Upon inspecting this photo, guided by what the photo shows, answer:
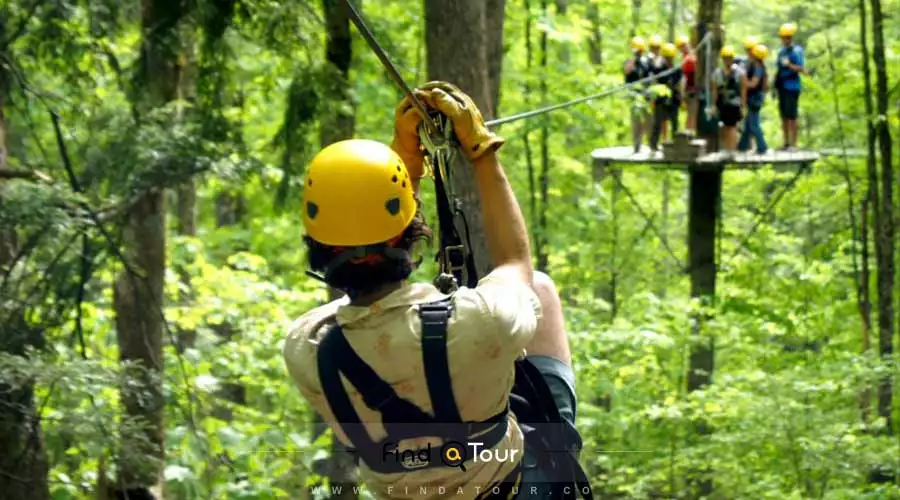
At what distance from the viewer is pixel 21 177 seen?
19.5 feet

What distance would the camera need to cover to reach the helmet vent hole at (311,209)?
2.39 metres

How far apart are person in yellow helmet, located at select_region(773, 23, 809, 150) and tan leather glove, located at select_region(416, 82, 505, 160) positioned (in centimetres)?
1029

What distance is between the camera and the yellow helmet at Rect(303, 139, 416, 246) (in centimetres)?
236

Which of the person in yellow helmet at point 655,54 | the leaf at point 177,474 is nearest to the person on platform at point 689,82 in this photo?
the person in yellow helmet at point 655,54

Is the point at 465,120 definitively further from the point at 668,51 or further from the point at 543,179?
the point at 543,179

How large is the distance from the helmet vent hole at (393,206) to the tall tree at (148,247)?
4.69 metres

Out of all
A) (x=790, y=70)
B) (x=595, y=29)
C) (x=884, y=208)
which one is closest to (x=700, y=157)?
(x=790, y=70)

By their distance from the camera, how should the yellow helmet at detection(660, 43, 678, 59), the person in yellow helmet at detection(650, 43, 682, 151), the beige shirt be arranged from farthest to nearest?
the person in yellow helmet at detection(650, 43, 682, 151) → the yellow helmet at detection(660, 43, 678, 59) → the beige shirt

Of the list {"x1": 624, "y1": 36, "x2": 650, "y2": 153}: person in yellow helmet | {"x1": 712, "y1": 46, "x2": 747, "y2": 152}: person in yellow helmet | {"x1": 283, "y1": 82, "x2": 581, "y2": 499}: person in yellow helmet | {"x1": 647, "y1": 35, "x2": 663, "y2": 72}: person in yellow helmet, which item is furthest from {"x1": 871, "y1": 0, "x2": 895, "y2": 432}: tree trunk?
{"x1": 283, "y1": 82, "x2": 581, "y2": 499}: person in yellow helmet

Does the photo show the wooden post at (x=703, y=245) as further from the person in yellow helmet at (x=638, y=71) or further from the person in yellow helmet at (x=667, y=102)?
the person in yellow helmet at (x=638, y=71)

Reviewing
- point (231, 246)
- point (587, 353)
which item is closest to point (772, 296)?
point (587, 353)

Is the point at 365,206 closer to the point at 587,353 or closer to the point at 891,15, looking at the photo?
the point at 587,353

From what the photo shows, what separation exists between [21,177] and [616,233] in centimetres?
1313

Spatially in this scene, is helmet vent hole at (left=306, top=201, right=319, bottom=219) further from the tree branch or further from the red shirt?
the red shirt
